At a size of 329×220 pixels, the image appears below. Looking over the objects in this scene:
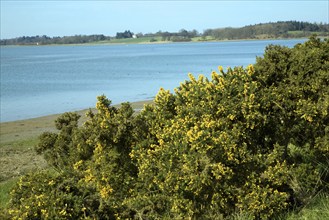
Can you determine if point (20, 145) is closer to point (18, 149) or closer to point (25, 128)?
point (18, 149)

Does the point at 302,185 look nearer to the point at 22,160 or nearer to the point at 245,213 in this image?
the point at 245,213

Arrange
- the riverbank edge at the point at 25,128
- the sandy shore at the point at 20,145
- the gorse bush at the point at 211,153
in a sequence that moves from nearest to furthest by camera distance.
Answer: the gorse bush at the point at 211,153 → the sandy shore at the point at 20,145 → the riverbank edge at the point at 25,128

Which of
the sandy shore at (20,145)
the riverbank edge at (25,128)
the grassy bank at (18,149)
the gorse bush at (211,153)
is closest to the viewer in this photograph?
the gorse bush at (211,153)

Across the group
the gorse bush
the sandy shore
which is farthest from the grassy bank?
the gorse bush

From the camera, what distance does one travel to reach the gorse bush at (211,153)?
6.50 m

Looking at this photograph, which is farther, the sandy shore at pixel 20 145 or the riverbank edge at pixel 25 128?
the riverbank edge at pixel 25 128

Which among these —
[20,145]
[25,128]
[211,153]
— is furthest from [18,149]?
[211,153]

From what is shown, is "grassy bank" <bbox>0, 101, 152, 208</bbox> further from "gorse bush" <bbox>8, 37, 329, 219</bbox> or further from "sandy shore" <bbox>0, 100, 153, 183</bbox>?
"gorse bush" <bbox>8, 37, 329, 219</bbox>

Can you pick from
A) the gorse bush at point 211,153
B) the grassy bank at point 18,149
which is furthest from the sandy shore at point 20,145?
the gorse bush at point 211,153

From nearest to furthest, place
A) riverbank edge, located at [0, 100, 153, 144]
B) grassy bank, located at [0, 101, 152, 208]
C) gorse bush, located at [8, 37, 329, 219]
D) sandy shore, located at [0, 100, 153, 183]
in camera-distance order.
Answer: gorse bush, located at [8, 37, 329, 219] < grassy bank, located at [0, 101, 152, 208] < sandy shore, located at [0, 100, 153, 183] < riverbank edge, located at [0, 100, 153, 144]

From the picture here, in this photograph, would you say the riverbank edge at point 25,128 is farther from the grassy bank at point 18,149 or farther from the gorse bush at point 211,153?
the gorse bush at point 211,153

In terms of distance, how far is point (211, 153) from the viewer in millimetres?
6688

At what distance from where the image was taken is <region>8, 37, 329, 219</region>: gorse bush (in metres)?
6.50

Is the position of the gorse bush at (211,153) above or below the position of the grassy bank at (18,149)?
above
